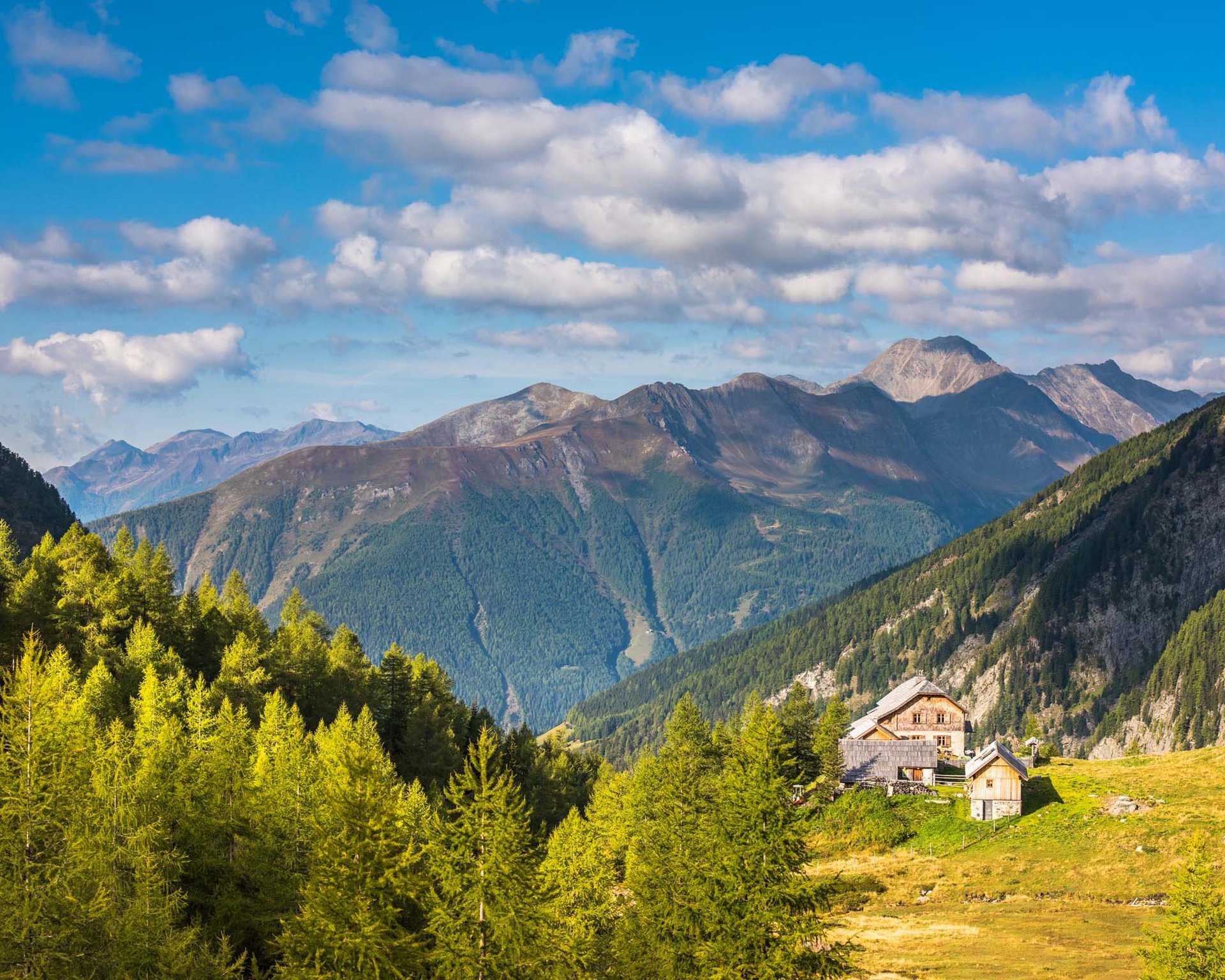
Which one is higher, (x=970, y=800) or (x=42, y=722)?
(x=42, y=722)

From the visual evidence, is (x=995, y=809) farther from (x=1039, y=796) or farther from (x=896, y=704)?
(x=896, y=704)

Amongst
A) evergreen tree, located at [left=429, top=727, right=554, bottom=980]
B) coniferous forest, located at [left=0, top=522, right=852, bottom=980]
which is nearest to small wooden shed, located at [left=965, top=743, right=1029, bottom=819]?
coniferous forest, located at [left=0, top=522, right=852, bottom=980]

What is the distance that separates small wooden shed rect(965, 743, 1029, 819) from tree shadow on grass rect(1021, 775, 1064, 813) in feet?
6.72

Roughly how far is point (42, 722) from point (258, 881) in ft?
50.7

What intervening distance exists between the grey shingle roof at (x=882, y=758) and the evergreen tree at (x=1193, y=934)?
188 feet

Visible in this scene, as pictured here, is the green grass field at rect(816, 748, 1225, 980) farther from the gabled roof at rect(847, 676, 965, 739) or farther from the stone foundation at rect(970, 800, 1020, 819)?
the gabled roof at rect(847, 676, 965, 739)

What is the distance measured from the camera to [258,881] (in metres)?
48.0

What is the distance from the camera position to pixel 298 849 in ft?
160

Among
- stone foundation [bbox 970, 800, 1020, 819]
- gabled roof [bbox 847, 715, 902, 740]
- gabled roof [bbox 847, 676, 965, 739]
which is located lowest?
stone foundation [bbox 970, 800, 1020, 819]

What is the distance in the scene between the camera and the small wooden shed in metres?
91.6

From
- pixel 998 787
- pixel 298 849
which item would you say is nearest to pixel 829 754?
pixel 998 787

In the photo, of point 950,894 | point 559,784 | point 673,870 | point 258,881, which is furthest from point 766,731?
point 559,784

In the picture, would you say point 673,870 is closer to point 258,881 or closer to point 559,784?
point 258,881

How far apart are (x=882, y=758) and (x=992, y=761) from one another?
1451 cm
